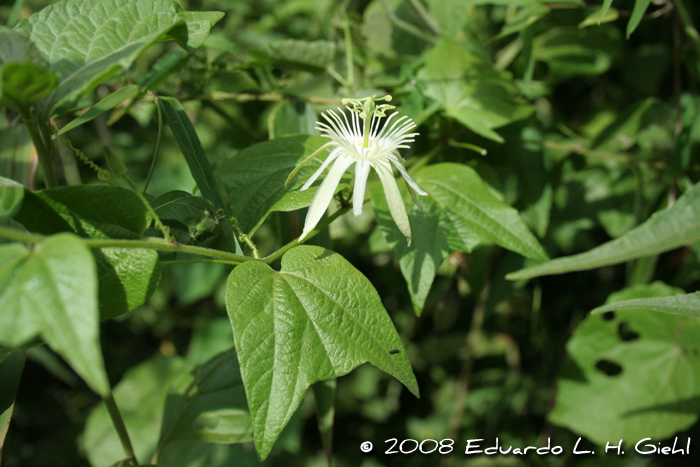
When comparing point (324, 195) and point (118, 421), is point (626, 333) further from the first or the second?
point (118, 421)

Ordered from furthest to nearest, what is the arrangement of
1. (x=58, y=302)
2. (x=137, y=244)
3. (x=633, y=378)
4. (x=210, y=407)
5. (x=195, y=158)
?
(x=633, y=378) → (x=210, y=407) → (x=195, y=158) → (x=137, y=244) → (x=58, y=302)

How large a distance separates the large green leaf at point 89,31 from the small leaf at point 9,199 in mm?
86

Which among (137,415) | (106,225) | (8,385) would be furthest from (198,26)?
(137,415)

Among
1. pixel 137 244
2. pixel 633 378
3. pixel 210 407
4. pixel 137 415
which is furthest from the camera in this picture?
pixel 137 415

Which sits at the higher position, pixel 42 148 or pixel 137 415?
pixel 42 148

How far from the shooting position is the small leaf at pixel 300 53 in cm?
76

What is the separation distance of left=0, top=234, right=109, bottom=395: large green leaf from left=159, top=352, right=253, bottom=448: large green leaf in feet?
1.39

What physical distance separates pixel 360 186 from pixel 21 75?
11.4 inches

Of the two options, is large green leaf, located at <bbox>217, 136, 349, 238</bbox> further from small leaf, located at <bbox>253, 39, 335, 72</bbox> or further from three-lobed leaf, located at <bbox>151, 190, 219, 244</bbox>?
small leaf, located at <bbox>253, 39, 335, 72</bbox>

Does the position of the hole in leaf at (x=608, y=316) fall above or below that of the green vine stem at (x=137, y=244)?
below

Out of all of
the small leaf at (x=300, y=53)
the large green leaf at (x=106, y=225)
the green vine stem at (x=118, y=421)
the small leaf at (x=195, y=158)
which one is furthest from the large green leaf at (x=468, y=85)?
the green vine stem at (x=118, y=421)

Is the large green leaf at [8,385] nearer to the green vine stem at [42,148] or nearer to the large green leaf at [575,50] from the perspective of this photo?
the green vine stem at [42,148]

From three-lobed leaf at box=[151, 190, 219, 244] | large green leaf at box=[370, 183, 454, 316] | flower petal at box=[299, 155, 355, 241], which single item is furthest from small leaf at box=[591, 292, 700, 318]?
three-lobed leaf at box=[151, 190, 219, 244]

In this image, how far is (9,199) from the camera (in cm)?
41
